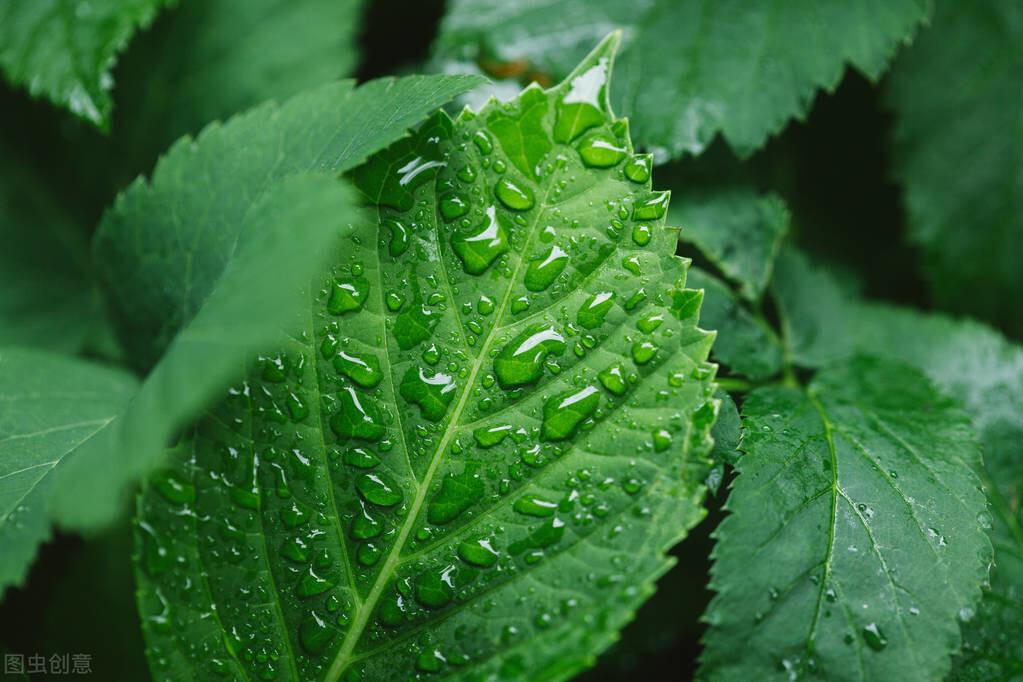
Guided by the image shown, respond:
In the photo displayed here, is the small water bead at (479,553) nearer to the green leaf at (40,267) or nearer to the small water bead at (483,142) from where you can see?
the small water bead at (483,142)

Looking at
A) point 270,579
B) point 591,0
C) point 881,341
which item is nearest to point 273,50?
point 591,0

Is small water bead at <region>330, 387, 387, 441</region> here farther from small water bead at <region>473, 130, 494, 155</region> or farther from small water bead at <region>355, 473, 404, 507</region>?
small water bead at <region>473, 130, 494, 155</region>

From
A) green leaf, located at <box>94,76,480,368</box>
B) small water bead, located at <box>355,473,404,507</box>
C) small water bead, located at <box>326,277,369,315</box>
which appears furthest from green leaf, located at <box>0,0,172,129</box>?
small water bead, located at <box>355,473,404,507</box>

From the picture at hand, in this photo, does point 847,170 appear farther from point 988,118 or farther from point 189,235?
point 189,235

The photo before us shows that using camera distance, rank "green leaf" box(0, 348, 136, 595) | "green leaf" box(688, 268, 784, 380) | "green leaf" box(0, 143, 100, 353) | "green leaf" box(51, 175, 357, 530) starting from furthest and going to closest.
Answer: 1. "green leaf" box(0, 143, 100, 353)
2. "green leaf" box(688, 268, 784, 380)
3. "green leaf" box(0, 348, 136, 595)
4. "green leaf" box(51, 175, 357, 530)

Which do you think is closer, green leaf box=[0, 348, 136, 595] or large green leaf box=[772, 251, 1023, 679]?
green leaf box=[0, 348, 136, 595]

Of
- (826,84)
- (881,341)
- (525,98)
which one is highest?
(525,98)

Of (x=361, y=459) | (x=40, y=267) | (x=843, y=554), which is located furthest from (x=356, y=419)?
(x=40, y=267)
